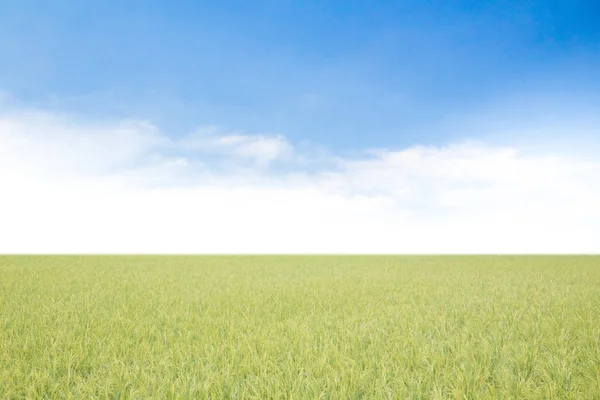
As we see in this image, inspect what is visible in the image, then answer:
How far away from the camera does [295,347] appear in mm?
5824

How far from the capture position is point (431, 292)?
12.2 m

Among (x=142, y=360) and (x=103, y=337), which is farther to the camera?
(x=103, y=337)

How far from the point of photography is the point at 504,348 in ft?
18.3

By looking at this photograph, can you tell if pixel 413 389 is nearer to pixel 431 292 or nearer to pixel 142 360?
pixel 142 360

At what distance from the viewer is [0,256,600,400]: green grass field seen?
4.37m

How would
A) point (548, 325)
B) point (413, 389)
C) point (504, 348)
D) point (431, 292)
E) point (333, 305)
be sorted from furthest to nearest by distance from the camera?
point (431, 292) < point (333, 305) < point (548, 325) < point (504, 348) < point (413, 389)

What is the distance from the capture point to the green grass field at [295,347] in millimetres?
4371

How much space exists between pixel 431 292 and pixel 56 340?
9.92 metres

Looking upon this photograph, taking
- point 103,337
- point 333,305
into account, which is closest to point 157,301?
point 103,337

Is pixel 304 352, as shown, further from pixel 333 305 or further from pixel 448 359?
pixel 333 305

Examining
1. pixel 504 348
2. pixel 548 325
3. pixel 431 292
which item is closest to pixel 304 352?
pixel 504 348

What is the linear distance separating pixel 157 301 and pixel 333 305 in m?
4.53

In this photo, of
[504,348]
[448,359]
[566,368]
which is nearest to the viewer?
[566,368]

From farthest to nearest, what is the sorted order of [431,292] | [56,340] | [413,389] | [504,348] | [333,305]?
[431,292], [333,305], [56,340], [504,348], [413,389]
